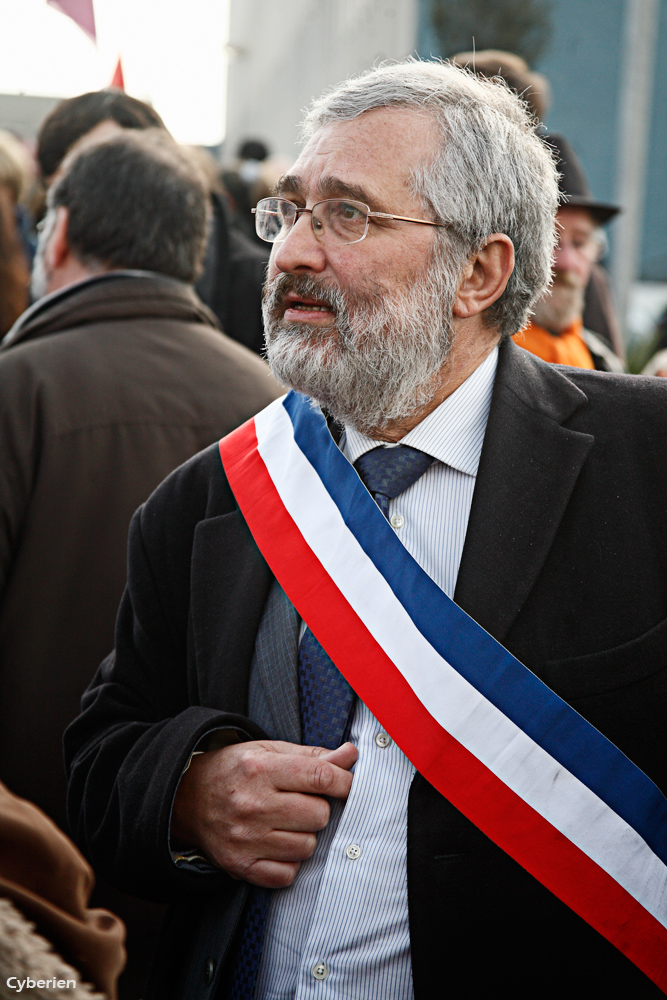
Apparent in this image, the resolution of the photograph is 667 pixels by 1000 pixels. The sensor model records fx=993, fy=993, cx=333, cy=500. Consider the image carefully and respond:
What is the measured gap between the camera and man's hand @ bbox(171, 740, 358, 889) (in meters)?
1.76

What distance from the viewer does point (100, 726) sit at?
6.97 ft

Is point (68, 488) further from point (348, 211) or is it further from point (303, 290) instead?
point (348, 211)

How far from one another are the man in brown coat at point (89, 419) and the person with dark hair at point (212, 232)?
1166 millimetres

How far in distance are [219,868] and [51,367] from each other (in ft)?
4.83

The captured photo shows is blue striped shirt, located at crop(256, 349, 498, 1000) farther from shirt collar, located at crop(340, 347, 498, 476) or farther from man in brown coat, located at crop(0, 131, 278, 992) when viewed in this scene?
man in brown coat, located at crop(0, 131, 278, 992)

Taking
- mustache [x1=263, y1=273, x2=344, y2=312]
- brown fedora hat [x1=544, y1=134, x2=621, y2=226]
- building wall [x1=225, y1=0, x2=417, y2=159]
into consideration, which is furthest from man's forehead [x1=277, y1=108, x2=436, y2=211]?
building wall [x1=225, y1=0, x2=417, y2=159]

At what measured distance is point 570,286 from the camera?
3605mm

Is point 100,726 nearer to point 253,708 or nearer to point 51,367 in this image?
point 253,708

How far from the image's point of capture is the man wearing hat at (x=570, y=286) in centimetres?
353

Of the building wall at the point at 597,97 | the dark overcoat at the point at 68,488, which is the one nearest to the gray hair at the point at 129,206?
the dark overcoat at the point at 68,488

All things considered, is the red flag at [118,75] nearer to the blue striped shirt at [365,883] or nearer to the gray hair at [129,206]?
the gray hair at [129,206]

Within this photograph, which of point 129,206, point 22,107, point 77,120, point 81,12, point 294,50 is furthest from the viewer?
point 22,107

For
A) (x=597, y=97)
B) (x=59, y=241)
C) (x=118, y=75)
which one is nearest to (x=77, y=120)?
(x=59, y=241)

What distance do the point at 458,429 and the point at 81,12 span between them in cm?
595
